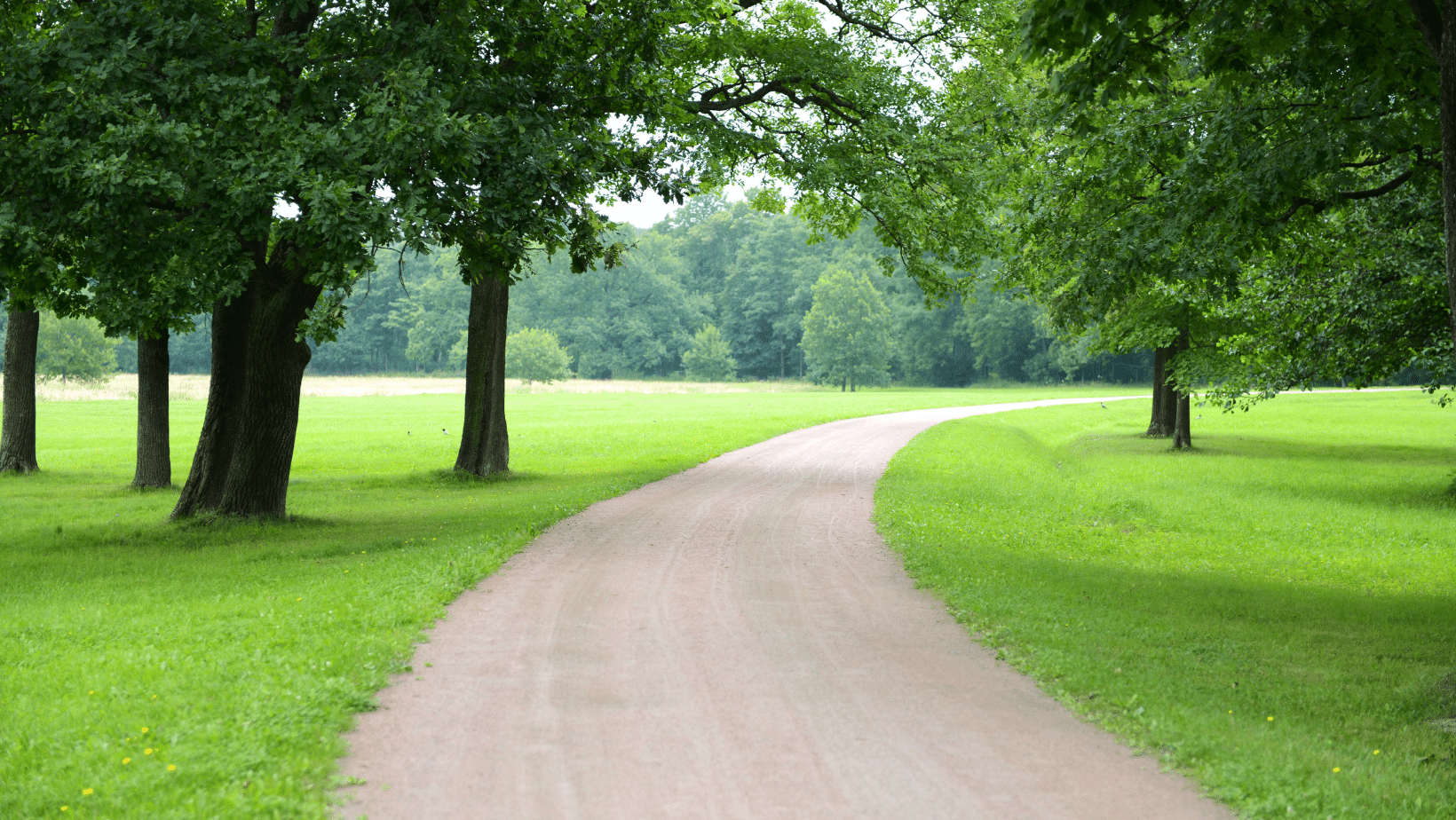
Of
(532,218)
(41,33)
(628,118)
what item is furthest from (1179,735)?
(41,33)

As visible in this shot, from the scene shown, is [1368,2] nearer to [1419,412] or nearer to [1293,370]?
[1293,370]

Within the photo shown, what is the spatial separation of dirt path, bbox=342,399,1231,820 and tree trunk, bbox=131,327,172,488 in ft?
33.4

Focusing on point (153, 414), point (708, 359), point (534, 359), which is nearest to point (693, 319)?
point (708, 359)

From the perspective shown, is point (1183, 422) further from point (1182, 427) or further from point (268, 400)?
point (268, 400)

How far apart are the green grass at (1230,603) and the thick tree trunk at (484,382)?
7.65 meters

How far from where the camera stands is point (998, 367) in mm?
99125

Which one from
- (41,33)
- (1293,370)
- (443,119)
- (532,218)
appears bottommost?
(1293,370)

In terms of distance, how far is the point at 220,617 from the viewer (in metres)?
7.86

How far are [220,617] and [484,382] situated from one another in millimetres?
10707

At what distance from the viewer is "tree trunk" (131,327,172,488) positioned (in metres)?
16.4

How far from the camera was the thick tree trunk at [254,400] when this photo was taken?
12.9 m

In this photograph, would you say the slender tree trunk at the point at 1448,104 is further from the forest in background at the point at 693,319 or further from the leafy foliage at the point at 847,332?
the forest in background at the point at 693,319

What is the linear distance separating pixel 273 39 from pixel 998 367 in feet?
308

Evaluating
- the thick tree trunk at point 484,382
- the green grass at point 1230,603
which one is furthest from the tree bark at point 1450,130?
the thick tree trunk at point 484,382
